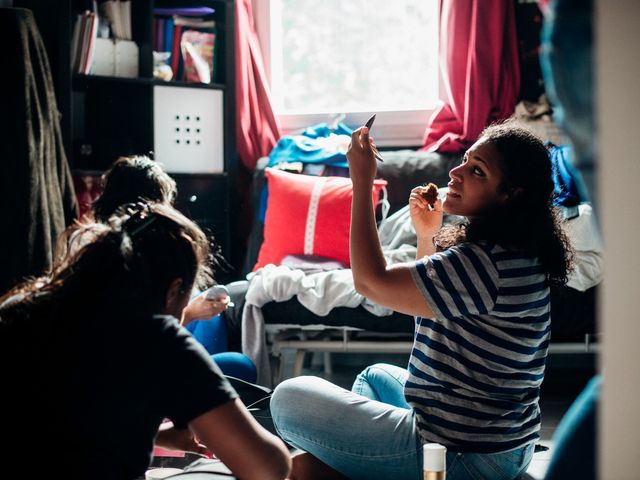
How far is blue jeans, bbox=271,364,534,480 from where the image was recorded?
60.3 inches

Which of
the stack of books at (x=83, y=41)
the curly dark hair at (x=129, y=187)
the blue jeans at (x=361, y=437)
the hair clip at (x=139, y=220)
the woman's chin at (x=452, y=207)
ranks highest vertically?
the stack of books at (x=83, y=41)

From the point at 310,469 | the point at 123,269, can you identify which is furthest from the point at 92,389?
the point at 310,469

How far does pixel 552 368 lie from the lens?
3479 millimetres

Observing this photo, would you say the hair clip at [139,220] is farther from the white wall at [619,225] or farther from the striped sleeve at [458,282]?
the white wall at [619,225]

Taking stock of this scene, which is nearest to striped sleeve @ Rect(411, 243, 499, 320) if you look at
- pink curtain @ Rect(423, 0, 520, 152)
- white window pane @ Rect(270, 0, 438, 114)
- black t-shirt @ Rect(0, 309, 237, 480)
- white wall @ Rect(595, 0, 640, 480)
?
black t-shirt @ Rect(0, 309, 237, 480)

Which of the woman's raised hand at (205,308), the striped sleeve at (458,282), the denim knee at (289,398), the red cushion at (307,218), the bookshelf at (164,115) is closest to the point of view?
the striped sleeve at (458,282)

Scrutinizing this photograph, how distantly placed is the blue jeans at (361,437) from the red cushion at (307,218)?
1388 mm

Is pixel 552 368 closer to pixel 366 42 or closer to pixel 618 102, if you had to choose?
pixel 366 42

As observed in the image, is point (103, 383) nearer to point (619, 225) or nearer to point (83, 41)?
point (619, 225)

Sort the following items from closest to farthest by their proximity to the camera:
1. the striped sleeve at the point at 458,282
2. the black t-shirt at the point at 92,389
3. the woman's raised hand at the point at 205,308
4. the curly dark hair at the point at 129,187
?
the black t-shirt at the point at 92,389, the striped sleeve at the point at 458,282, the woman's raised hand at the point at 205,308, the curly dark hair at the point at 129,187

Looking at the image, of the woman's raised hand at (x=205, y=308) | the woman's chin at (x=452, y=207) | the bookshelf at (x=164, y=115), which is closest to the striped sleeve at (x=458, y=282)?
the woman's chin at (x=452, y=207)

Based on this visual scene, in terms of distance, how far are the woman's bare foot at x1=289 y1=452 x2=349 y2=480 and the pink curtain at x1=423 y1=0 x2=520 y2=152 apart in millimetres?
1931

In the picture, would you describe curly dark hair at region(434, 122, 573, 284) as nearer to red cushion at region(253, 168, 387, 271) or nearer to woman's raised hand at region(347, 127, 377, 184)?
woman's raised hand at region(347, 127, 377, 184)

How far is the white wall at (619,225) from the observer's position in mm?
→ 510
